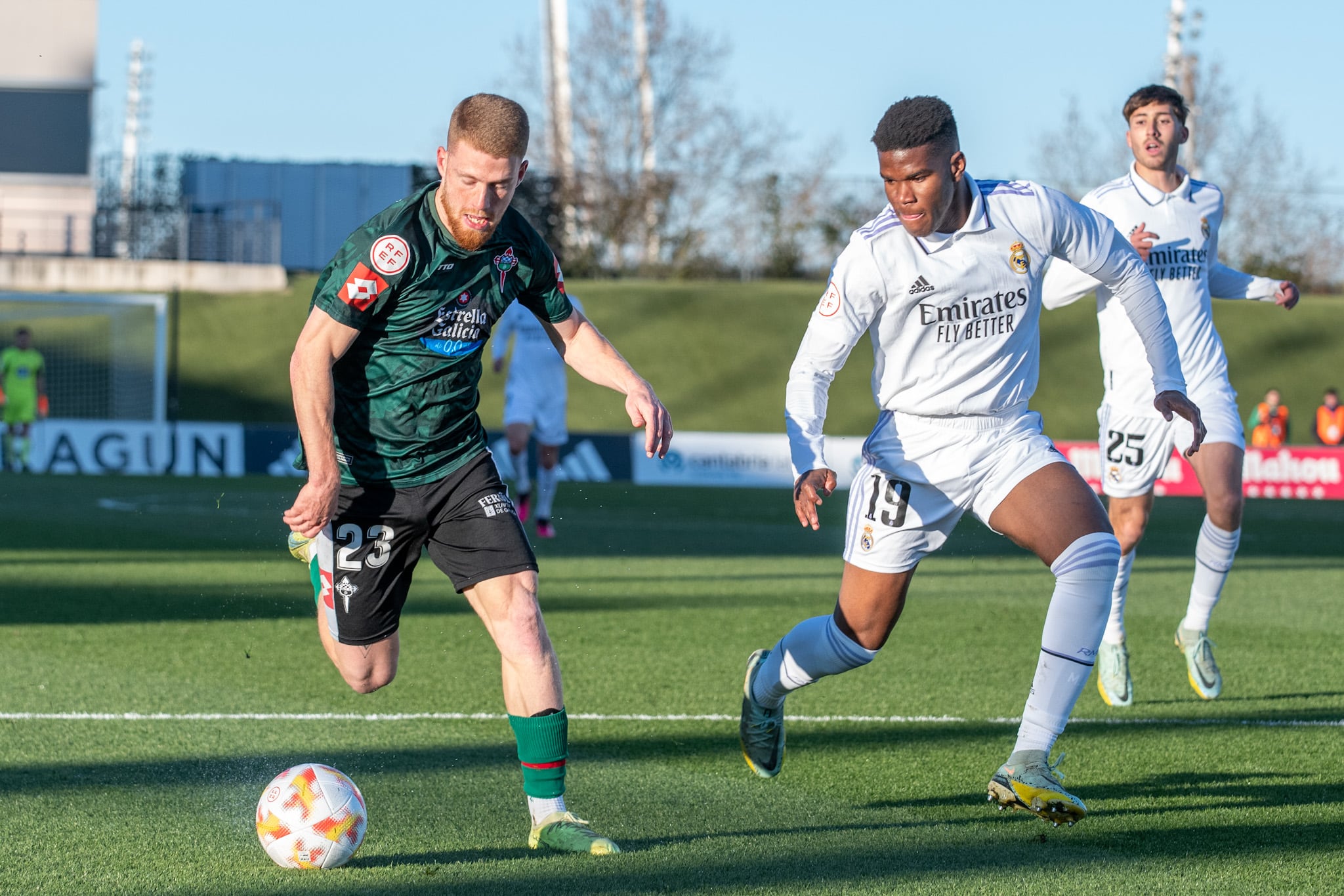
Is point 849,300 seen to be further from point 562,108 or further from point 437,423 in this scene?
point 562,108

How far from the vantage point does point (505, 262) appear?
4383 mm

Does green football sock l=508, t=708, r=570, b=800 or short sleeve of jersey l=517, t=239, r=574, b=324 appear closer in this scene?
green football sock l=508, t=708, r=570, b=800

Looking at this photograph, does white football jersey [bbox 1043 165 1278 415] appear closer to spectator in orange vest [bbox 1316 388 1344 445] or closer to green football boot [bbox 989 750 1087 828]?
green football boot [bbox 989 750 1087 828]

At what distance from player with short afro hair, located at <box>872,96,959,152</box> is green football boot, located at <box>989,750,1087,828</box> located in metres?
1.83

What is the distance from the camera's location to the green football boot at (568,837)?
160 inches

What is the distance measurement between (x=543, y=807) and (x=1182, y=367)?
150 inches

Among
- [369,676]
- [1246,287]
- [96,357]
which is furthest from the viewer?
[96,357]

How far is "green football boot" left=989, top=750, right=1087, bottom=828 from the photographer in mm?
4098

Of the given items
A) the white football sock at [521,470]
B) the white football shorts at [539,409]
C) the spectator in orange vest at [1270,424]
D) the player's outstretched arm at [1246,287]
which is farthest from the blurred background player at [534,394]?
the spectator in orange vest at [1270,424]

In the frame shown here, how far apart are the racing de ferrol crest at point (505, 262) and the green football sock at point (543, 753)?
1272 millimetres

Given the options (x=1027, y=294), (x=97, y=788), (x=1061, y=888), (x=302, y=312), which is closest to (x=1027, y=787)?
(x=1061, y=888)

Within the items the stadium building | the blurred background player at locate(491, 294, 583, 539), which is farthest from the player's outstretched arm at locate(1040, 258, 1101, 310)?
the stadium building

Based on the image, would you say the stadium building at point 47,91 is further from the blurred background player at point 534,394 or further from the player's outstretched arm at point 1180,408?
the player's outstretched arm at point 1180,408

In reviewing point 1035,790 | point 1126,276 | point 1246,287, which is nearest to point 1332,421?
point 1246,287
